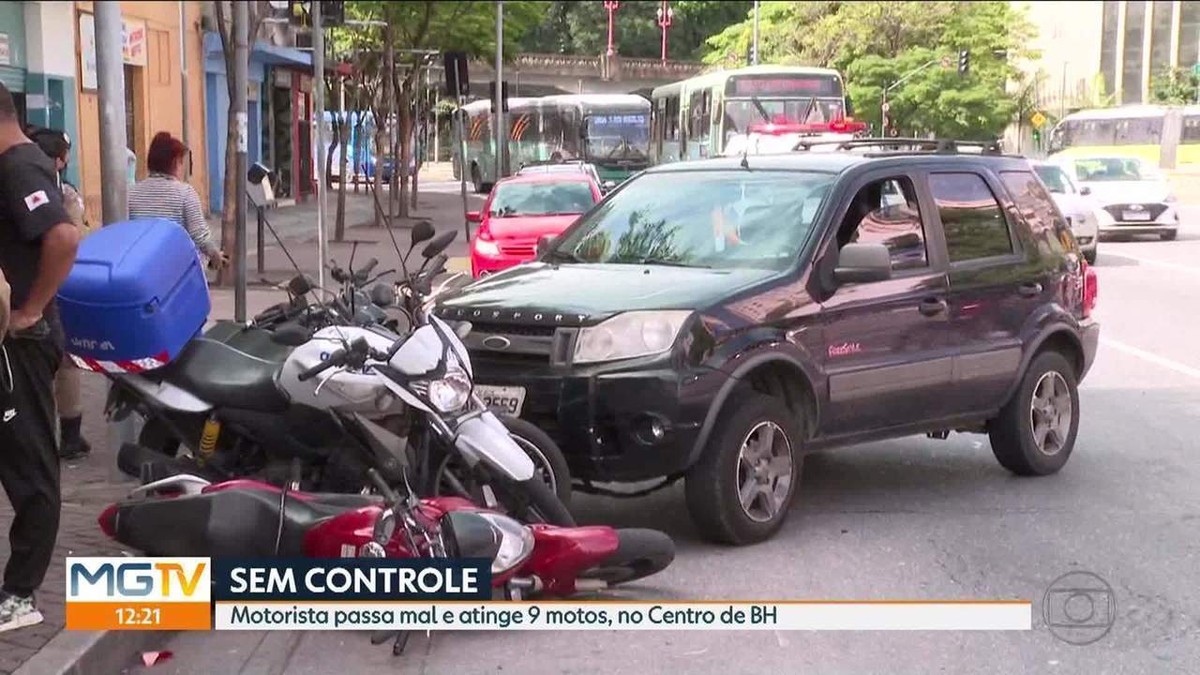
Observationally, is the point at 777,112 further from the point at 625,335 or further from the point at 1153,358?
the point at 625,335

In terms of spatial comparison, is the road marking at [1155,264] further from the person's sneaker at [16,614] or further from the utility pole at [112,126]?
the person's sneaker at [16,614]

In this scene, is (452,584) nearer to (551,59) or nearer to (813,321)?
(813,321)

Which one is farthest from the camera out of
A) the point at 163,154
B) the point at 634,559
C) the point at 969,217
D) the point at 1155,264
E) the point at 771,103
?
the point at 771,103

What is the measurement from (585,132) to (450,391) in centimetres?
4002

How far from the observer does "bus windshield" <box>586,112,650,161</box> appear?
1753 inches

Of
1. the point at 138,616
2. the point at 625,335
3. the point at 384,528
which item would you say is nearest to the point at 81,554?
the point at 138,616

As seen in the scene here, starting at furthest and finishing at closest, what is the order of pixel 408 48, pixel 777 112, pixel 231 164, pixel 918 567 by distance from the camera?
pixel 408 48 < pixel 777 112 < pixel 231 164 < pixel 918 567

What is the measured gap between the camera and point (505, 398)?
20.7 feet

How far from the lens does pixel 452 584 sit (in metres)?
5.19

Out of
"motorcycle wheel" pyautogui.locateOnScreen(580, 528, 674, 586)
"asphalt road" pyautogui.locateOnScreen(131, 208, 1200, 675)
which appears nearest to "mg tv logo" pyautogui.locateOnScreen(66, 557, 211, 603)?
"asphalt road" pyautogui.locateOnScreen(131, 208, 1200, 675)

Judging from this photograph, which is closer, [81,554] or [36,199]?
[36,199]

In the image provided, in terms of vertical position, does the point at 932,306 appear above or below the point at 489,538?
above

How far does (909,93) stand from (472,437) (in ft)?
164
